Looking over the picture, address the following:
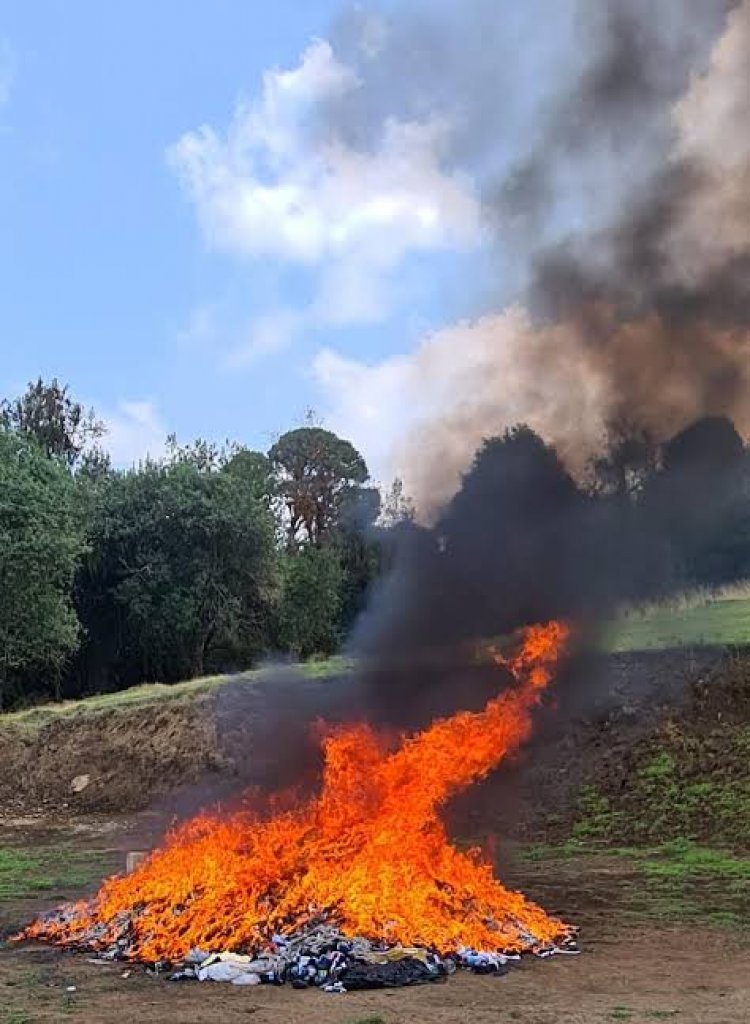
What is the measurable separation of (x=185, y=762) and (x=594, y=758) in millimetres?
10018

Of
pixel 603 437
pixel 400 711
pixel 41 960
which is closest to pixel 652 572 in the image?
pixel 603 437

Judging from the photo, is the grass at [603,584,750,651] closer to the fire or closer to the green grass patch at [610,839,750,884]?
the green grass patch at [610,839,750,884]

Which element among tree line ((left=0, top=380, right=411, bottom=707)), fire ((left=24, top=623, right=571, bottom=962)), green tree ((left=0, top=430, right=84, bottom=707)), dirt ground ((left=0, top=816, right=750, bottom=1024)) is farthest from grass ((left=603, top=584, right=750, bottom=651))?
green tree ((left=0, top=430, right=84, bottom=707))

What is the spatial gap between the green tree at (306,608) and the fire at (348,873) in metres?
25.2

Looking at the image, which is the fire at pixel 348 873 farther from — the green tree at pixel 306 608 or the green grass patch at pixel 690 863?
the green tree at pixel 306 608

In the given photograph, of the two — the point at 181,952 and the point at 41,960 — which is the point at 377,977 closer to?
the point at 181,952

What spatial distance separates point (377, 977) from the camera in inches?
371

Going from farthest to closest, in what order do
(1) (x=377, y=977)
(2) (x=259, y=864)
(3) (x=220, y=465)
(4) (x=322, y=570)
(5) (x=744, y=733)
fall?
(3) (x=220, y=465), (4) (x=322, y=570), (5) (x=744, y=733), (2) (x=259, y=864), (1) (x=377, y=977)

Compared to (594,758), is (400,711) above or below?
above

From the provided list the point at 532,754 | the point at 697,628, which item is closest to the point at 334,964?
the point at 532,754

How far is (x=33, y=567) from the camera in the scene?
106 ft

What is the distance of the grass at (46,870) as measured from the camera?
14.9 meters

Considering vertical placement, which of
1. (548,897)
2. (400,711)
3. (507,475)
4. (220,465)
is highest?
(220,465)

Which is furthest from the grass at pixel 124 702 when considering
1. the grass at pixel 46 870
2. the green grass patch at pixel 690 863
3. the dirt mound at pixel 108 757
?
the green grass patch at pixel 690 863
